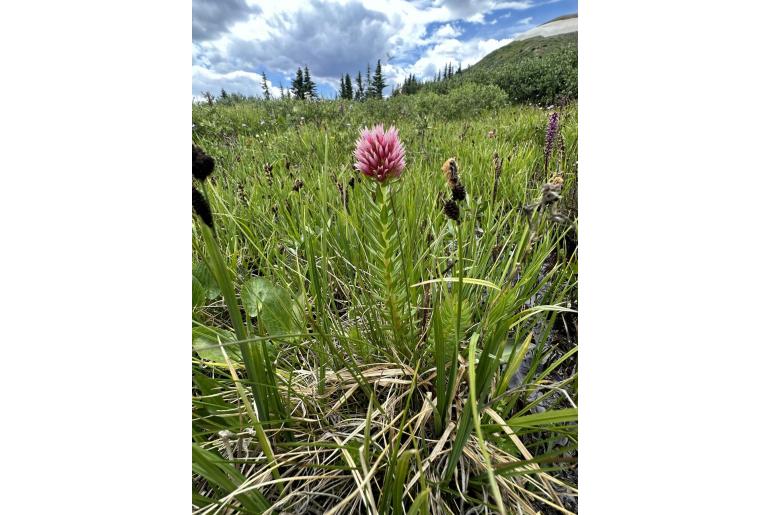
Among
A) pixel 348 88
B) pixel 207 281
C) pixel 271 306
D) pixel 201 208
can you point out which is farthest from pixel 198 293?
pixel 348 88

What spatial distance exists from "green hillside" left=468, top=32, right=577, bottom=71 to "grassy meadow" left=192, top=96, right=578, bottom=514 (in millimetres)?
128

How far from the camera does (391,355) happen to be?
Result: 1.68 ft

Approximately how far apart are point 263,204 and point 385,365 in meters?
0.51

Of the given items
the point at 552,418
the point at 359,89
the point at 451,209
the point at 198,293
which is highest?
the point at 359,89

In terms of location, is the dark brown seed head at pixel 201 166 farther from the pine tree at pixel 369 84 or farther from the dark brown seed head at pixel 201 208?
the pine tree at pixel 369 84

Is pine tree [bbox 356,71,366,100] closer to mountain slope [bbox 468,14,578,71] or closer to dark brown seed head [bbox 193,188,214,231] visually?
mountain slope [bbox 468,14,578,71]

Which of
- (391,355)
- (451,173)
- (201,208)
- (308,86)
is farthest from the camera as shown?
(308,86)

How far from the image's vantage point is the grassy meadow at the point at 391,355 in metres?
0.37

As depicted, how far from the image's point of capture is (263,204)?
830 millimetres

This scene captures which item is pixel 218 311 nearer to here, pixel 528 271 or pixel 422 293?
pixel 422 293

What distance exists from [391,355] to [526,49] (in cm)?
51

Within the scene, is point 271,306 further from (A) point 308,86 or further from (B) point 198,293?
(A) point 308,86

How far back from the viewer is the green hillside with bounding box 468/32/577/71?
1.65 feet
